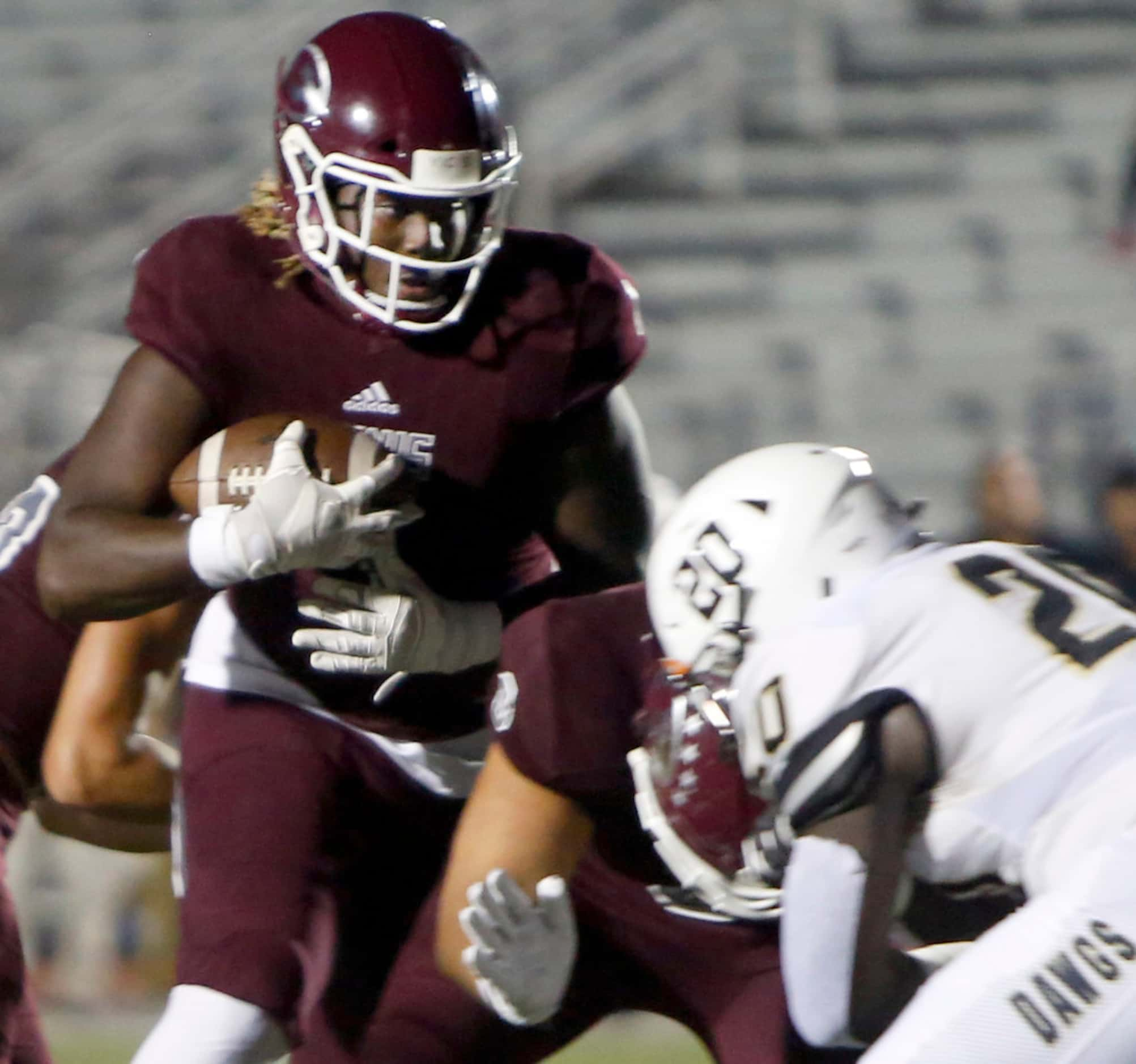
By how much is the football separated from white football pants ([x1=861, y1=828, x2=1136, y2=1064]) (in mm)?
902

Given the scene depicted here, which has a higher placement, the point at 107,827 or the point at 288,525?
the point at 288,525

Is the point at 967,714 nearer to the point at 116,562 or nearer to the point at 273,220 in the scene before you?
the point at 116,562

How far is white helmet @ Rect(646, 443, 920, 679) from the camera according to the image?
Answer: 7.04 feet

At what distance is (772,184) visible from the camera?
7.53 metres

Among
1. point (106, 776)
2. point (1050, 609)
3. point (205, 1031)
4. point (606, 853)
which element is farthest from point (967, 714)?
point (106, 776)

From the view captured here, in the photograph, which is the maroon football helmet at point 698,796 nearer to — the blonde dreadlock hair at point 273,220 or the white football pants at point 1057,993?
the white football pants at point 1057,993

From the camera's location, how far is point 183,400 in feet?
7.90

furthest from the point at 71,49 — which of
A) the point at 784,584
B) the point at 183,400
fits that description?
the point at 784,584

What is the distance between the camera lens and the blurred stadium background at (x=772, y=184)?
23.0ft

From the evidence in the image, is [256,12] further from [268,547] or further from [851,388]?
[268,547]

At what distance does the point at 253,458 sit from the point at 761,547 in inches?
23.8

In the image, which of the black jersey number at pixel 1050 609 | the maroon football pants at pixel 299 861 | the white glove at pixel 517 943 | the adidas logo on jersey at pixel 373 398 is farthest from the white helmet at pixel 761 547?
the maroon football pants at pixel 299 861

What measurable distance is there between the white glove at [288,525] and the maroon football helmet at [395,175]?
0.23 metres

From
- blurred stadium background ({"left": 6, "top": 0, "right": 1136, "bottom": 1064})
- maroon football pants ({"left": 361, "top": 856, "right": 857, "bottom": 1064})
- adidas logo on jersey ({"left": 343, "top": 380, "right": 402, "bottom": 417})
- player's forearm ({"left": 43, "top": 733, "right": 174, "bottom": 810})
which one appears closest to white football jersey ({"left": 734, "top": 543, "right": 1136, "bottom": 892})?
maroon football pants ({"left": 361, "top": 856, "right": 857, "bottom": 1064})
